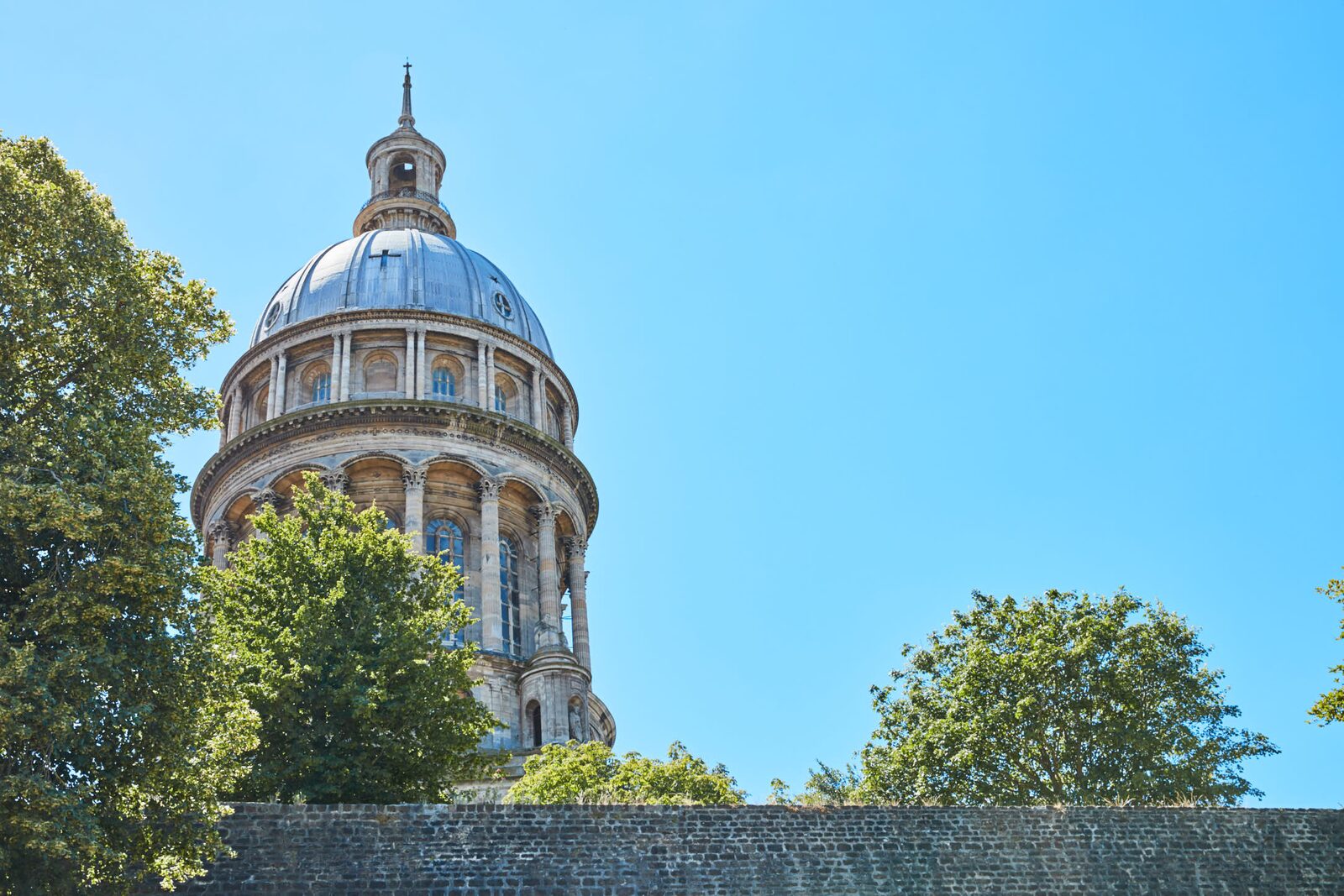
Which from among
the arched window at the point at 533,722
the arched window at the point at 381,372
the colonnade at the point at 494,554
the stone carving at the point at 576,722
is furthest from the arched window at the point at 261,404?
the stone carving at the point at 576,722

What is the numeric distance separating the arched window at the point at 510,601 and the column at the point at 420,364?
587cm

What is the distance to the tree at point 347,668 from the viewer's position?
25.2 meters

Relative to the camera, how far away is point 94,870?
16.9 meters

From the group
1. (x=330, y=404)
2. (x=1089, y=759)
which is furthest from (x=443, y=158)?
(x=1089, y=759)

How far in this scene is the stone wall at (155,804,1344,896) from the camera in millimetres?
20297

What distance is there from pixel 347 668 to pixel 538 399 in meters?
26.6

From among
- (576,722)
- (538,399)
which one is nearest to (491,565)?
(576,722)

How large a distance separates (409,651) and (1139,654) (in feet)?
56.7

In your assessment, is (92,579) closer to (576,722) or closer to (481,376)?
(576,722)

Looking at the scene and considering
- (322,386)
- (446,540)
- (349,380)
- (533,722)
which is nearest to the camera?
(533,722)

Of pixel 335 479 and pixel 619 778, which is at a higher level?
pixel 335 479

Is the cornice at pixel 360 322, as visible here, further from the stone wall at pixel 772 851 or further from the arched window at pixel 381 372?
the stone wall at pixel 772 851

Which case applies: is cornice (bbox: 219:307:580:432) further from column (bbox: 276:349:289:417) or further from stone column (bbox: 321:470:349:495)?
stone column (bbox: 321:470:349:495)

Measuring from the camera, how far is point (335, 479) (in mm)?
45781
